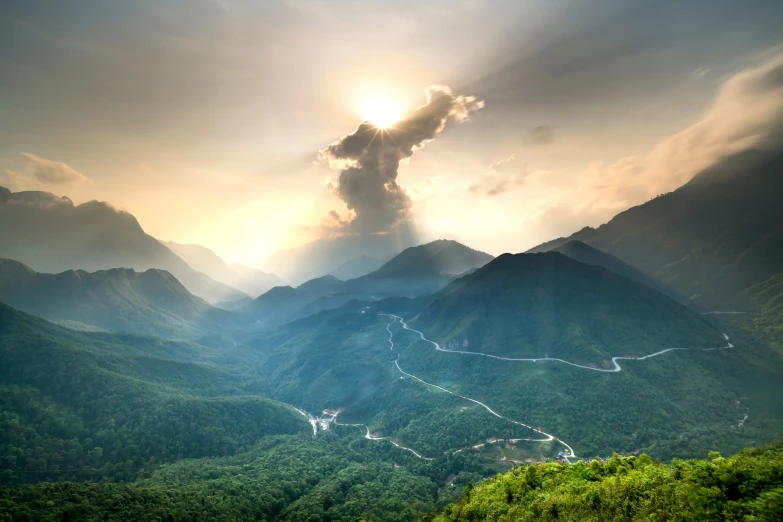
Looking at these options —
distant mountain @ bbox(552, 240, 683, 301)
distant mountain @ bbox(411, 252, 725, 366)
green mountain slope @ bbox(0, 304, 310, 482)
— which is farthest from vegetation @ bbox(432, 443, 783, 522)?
distant mountain @ bbox(552, 240, 683, 301)

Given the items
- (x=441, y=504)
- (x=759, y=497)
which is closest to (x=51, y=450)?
(x=441, y=504)

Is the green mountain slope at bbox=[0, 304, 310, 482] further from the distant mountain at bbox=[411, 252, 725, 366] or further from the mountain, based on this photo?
the mountain

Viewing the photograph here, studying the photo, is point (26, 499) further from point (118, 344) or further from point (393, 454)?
point (118, 344)

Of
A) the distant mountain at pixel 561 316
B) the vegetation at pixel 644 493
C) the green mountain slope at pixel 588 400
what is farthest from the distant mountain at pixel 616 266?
the vegetation at pixel 644 493

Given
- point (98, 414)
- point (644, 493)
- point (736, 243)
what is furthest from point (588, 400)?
point (736, 243)

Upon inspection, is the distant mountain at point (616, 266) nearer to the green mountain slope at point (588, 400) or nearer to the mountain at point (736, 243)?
the mountain at point (736, 243)

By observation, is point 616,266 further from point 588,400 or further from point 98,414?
Result: point 98,414
